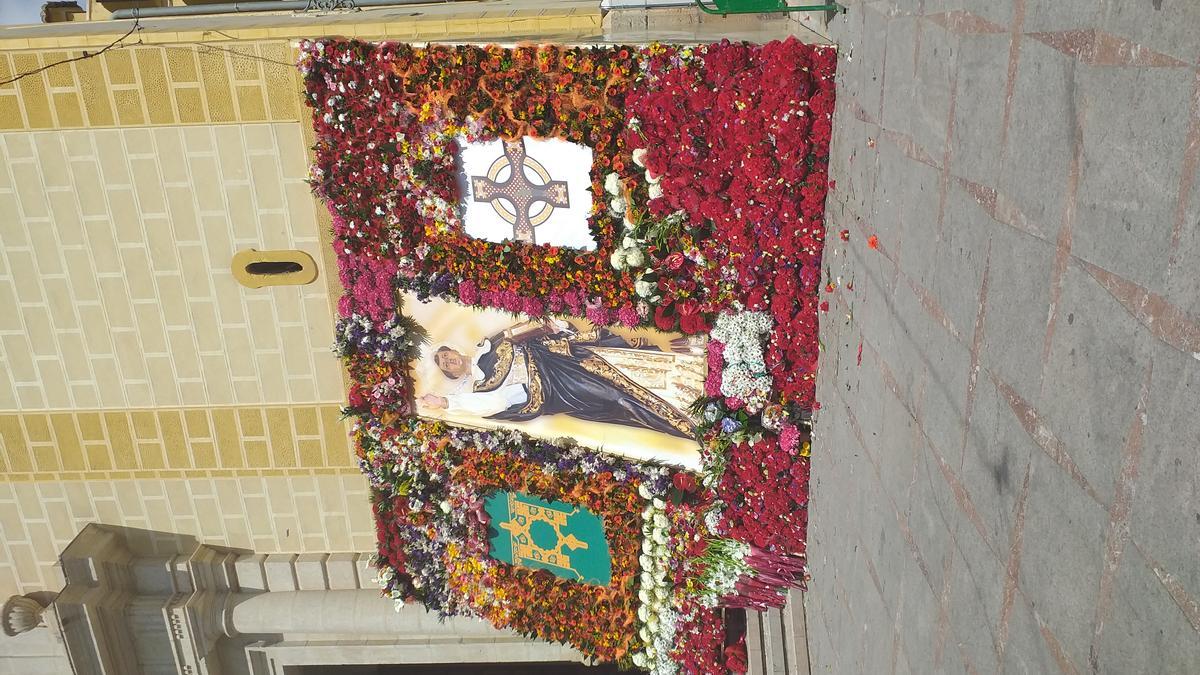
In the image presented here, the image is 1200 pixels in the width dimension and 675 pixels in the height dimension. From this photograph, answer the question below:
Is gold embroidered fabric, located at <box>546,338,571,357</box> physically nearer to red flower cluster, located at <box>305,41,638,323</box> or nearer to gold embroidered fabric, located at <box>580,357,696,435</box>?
gold embroidered fabric, located at <box>580,357,696,435</box>

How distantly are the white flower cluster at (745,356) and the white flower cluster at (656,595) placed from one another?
135cm

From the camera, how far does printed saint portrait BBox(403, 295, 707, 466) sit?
7.36m

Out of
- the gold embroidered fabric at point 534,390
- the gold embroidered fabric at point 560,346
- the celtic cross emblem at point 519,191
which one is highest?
the celtic cross emblem at point 519,191

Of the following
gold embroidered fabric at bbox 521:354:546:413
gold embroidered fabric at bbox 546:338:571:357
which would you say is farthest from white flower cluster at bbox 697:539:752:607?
gold embroidered fabric at bbox 546:338:571:357

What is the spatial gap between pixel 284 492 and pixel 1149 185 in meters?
8.54

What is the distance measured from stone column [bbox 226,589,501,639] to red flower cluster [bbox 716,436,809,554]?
3.53m

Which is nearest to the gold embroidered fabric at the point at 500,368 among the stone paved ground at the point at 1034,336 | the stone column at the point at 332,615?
the stone column at the point at 332,615

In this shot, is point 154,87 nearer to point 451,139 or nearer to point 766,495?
point 451,139

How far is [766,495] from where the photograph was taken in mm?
7109

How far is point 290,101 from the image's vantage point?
24.3 ft

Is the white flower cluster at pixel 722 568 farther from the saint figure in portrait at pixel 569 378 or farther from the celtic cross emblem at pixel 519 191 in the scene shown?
the celtic cross emblem at pixel 519 191

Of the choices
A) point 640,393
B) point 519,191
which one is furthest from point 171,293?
point 640,393

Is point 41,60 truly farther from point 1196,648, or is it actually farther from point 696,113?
point 1196,648

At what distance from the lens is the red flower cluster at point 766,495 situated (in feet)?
22.7
